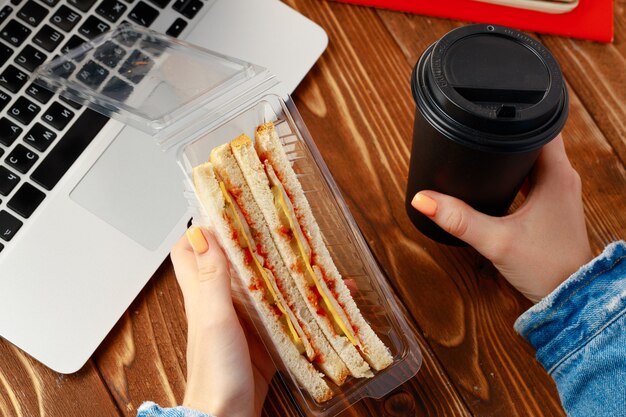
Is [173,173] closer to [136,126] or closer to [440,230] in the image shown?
[136,126]

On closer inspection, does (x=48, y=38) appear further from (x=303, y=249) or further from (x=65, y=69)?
(x=303, y=249)

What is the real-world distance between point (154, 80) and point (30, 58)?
211mm

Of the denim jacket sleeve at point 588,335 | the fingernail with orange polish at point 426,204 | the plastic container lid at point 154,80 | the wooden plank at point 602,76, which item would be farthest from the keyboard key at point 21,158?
the wooden plank at point 602,76

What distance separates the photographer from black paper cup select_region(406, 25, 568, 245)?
79 cm

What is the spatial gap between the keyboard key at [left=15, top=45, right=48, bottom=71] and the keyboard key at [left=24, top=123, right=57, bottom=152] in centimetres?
10

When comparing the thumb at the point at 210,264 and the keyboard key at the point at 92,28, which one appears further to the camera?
the keyboard key at the point at 92,28

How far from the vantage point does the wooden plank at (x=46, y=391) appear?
1.00 meters

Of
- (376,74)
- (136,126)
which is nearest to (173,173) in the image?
(136,126)

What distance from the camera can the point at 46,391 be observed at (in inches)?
39.4

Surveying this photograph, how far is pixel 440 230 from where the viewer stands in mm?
1053

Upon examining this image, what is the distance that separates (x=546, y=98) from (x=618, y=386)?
43 cm

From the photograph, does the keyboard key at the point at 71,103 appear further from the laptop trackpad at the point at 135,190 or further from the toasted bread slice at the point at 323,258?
the toasted bread slice at the point at 323,258

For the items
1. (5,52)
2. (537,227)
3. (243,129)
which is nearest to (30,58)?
(5,52)

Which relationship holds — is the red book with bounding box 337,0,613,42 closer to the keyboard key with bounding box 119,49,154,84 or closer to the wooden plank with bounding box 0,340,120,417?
the keyboard key with bounding box 119,49,154,84
